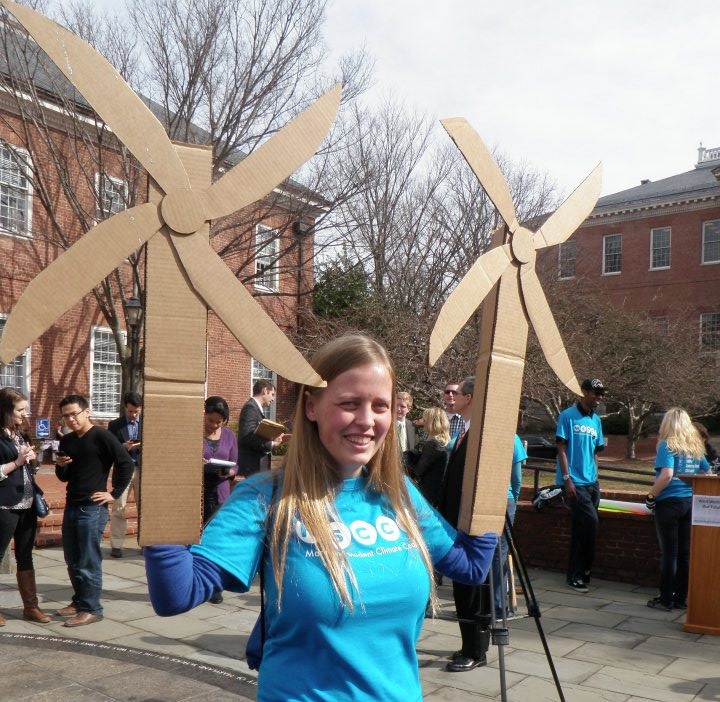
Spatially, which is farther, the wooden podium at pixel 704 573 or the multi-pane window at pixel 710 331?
the multi-pane window at pixel 710 331

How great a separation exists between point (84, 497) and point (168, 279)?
5403 mm

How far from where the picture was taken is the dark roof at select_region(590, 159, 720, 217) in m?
37.7

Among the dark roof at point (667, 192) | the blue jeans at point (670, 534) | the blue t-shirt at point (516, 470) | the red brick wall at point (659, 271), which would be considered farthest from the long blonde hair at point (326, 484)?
the dark roof at point (667, 192)

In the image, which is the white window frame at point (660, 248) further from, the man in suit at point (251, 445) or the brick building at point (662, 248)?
the man in suit at point (251, 445)

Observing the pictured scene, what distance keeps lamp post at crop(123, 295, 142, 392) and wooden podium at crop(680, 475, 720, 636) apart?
1056cm

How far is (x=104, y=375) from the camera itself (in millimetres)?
20625

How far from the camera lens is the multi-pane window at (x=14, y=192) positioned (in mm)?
15453

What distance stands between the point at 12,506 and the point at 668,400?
76.7 feet

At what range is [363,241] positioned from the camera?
20422 millimetres

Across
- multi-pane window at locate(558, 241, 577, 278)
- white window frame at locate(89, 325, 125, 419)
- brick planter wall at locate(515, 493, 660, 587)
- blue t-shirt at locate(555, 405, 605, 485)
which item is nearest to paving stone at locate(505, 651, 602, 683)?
blue t-shirt at locate(555, 405, 605, 485)

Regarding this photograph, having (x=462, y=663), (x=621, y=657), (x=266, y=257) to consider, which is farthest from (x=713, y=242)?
(x=462, y=663)

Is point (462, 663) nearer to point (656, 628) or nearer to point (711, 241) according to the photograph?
point (656, 628)

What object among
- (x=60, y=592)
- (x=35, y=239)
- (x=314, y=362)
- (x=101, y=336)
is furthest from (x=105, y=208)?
(x=314, y=362)

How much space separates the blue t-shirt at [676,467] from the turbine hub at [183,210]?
667 centimetres
